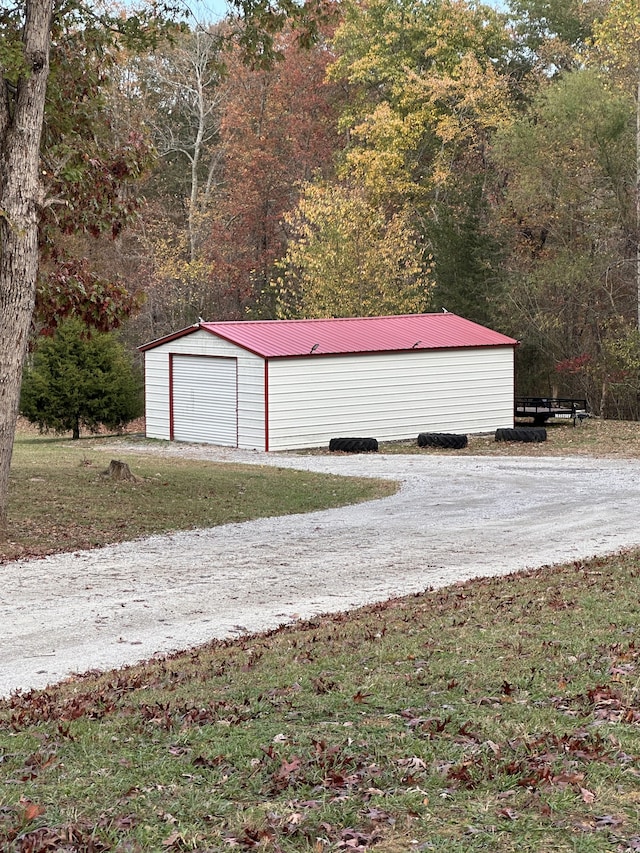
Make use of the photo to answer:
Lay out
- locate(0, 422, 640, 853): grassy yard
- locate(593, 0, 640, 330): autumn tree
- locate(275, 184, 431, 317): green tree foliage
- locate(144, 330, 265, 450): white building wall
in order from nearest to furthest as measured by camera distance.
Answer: locate(0, 422, 640, 853): grassy yard, locate(144, 330, 265, 450): white building wall, locate(593, 0, 640, 330): autumn tree, locate(275, 184, 431, 317): green tree foliage

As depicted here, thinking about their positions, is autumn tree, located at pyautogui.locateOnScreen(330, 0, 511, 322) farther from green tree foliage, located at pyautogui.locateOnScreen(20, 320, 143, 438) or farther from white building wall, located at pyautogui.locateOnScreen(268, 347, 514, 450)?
green tree foliage, located at pyautogui.locateOnScreen(20, 320, 143, 438)

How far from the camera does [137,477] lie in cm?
2047

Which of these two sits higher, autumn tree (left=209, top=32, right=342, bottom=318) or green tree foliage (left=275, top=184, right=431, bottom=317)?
autumn tree (left=209, top=32, right=342, bottom=318)

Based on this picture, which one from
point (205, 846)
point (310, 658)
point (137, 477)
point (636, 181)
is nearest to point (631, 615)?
point (310, 658)

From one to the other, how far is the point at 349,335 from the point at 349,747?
27381mm

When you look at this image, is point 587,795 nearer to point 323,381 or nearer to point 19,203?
point 19,203

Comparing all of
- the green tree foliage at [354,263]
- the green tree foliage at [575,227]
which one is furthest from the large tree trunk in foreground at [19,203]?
the green tree foliage at [575,227]

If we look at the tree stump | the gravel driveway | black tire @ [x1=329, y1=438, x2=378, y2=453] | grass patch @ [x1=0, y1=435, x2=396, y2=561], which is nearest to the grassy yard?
the gravel driveway

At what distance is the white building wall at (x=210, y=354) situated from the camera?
30359 millimetres

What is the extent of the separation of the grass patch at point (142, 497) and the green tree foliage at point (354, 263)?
17.9m

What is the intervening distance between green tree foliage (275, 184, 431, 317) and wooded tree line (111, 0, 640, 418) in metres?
0.08

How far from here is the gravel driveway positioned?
9789 millimetres

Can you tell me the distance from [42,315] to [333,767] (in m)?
12.9

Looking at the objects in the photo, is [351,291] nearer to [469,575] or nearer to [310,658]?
[469,575]
